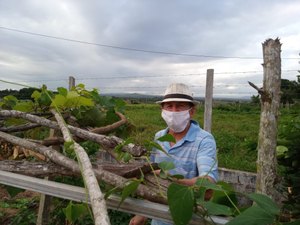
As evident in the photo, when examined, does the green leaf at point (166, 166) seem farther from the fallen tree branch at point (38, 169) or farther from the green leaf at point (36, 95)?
the green leaf at point (36, 95)

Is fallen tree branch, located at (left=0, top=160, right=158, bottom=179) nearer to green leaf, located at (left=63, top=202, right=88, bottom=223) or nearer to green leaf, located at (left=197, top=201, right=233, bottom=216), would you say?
green leaf, located at (left=63, top=202, right=88, bottom=223)

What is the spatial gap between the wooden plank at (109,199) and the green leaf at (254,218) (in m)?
0.12

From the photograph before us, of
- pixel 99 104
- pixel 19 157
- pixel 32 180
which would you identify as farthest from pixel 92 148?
pixel 32 180

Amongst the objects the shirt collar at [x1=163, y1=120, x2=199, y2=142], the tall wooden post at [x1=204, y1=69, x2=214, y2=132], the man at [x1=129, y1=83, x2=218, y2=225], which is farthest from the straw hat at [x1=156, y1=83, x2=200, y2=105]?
the tall wooden post at [x1=204, y1=69, x2=214, y2=132]

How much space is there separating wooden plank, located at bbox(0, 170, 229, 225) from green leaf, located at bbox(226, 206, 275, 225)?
0.12 m

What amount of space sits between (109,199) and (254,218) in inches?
16.1

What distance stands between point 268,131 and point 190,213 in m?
1.12

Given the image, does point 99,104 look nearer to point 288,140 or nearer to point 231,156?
point 288,140

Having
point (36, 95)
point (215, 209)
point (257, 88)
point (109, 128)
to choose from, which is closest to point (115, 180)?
point (215, 209)

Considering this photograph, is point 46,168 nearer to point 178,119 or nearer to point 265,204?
point 265,204

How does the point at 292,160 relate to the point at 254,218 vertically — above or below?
below

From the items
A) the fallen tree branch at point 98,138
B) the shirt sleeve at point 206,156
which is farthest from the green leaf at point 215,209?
the shirt sleeve at point 206,156

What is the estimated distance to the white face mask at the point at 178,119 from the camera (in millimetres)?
1808

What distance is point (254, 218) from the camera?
68cm
